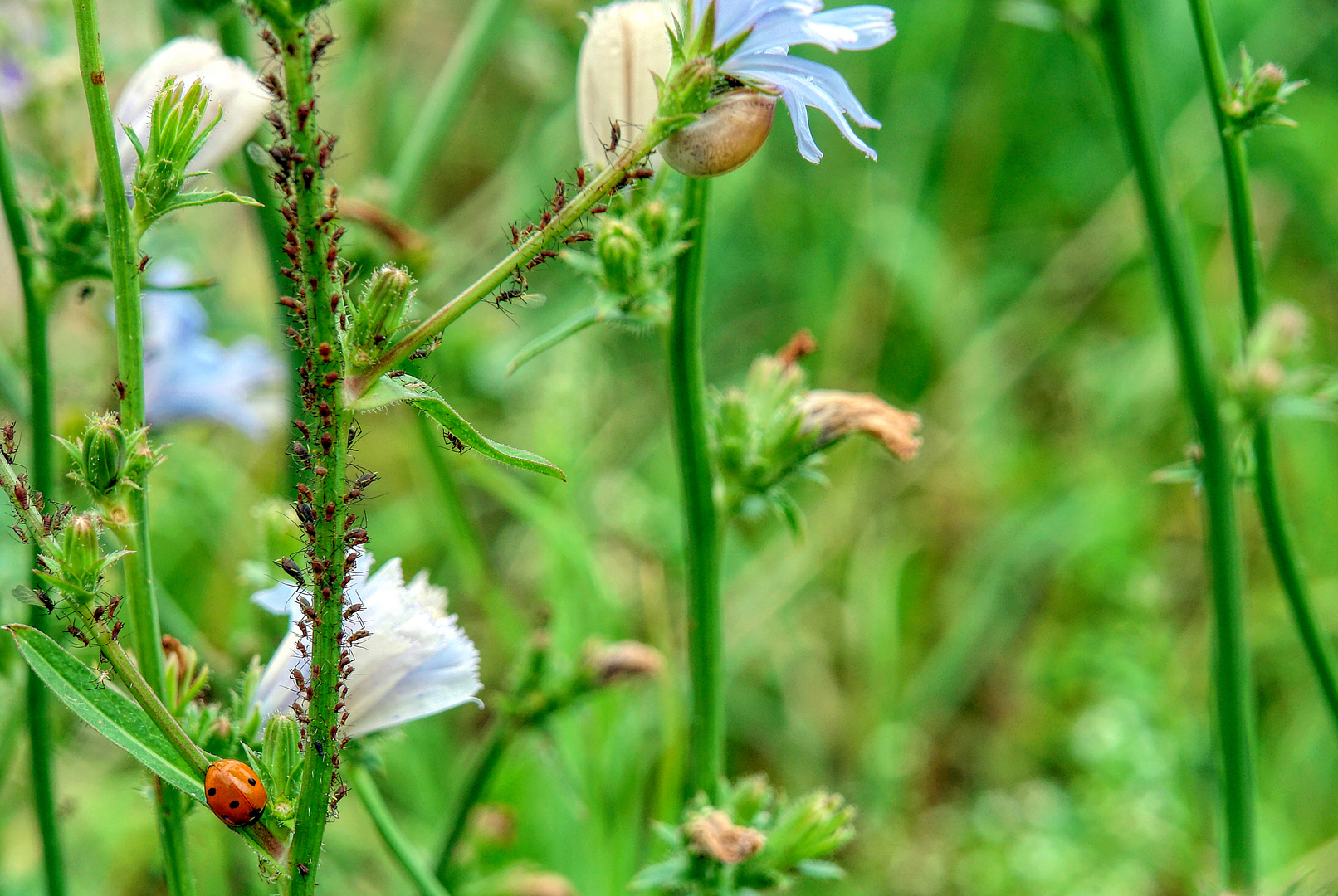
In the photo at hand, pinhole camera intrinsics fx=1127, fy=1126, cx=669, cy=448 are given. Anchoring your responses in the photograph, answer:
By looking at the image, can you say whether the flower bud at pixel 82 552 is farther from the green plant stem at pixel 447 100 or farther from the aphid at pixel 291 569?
the green plant stem at pixel 447 100

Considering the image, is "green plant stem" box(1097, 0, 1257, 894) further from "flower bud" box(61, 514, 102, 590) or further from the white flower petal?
"flower bud" box(61, 514, 102, 590)

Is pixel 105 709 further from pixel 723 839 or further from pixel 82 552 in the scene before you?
pixel 723 839

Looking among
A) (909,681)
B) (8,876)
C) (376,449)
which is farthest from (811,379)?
(8,876)

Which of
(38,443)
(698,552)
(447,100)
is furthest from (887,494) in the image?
(38,443)

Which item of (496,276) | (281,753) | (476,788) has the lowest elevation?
(476,788)

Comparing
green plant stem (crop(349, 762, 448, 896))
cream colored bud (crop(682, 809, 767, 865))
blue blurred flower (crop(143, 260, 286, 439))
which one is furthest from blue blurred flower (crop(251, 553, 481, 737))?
blue blurred flower (crop(143, 260, 286, 439))

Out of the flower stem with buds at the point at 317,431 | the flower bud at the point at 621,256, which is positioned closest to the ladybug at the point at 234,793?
the flower stem with buds at the point at 317,431
